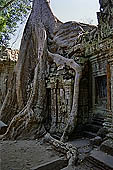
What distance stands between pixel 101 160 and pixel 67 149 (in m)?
1.42

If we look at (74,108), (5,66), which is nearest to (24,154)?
(74,108)

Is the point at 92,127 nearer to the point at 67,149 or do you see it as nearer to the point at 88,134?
the point at 88,134

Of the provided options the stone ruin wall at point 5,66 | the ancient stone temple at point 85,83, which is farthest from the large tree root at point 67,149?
the stone ruin wall at point 5,66

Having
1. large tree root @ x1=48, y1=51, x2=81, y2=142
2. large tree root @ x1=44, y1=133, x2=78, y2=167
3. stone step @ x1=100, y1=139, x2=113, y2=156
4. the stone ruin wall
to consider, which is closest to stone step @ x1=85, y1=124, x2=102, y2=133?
large tree root @ x1=48, y1=51, x2=81, y2=142

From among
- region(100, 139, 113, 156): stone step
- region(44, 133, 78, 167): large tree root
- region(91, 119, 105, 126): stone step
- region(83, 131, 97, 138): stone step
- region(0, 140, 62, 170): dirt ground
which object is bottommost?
region(0, 140, 62, 170): dirt ground

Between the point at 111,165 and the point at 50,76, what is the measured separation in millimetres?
4646

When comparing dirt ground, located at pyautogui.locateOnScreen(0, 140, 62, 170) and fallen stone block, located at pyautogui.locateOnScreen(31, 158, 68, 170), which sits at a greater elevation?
fallen stone block, located at pyautogui.locateOnScreen(31, 158, 68, 170)

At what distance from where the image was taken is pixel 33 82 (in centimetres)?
760

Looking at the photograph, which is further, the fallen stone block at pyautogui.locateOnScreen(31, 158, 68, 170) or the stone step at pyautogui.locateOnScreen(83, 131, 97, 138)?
the stone step at pyautogui.locateOnScreen(83, 131, 97, 138)

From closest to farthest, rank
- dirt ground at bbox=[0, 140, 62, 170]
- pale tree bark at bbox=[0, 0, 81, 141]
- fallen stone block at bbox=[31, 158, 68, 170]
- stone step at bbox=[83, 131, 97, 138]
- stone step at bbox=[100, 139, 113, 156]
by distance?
stone step at bbox=[100, 139, 113, 156]
fallen stone block at bbox=[31, 158, 68, 170]
dirt ground at bbox=[0, 140, 62, 170]
stone step at bbox=[83, 131, 97, 138]
pale tree bark at bbox=[0, 0, 81, 141]

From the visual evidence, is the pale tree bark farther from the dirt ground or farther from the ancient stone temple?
the dirt ground

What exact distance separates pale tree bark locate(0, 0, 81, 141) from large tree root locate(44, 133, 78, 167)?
1.23 ft

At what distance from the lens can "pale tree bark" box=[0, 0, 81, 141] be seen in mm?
6555

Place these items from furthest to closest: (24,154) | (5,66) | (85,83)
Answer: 1. (5,66)
2. (85,83)
3. (24,154)
